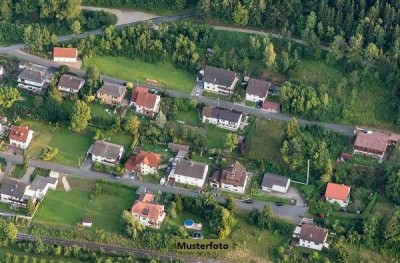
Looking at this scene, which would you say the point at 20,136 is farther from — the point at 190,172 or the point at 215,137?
the point at 215,137

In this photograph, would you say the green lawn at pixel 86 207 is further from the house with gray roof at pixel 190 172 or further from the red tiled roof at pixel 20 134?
the red tiled roof at pixel 20 134

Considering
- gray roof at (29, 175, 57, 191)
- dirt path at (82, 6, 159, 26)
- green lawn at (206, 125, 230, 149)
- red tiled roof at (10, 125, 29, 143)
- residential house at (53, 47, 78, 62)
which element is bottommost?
gray roof at (29, 175, 57, 191)

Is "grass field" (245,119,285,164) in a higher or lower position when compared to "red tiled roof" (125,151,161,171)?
higher

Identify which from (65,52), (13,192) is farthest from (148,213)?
(65,52)

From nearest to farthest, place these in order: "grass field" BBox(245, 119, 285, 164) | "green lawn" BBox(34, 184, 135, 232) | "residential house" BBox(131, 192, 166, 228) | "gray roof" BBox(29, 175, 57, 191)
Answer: "residential house" BBox(131, 192, 166, 228) < "green lawn" BBox(34, 184, 135, 232) < "gray roof" BBox(29, 175, 57, 191) < "grass field" BBox(245, 119, 285, 164)

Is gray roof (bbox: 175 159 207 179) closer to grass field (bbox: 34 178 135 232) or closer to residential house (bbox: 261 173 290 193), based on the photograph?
grass field (bbox: 34 178 135 232)

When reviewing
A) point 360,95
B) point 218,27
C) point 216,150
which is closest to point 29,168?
point 216,150

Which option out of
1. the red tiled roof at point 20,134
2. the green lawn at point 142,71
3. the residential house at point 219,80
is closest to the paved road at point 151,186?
the red tiled roof at point 20,134

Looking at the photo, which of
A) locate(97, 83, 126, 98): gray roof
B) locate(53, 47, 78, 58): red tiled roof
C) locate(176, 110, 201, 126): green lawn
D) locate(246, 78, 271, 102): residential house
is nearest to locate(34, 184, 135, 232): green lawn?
locate(176, 110, 201, 126): green lawn
